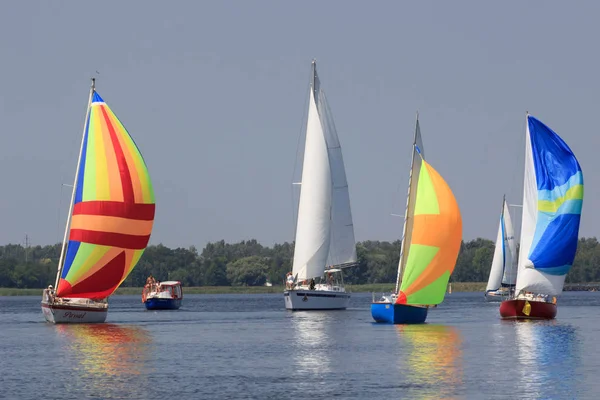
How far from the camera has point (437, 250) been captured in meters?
63.3

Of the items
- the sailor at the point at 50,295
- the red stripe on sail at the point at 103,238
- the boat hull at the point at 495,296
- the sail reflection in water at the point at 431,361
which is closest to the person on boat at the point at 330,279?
the sail reflection in water at the point at 431,361

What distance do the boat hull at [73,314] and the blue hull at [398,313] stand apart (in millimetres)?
15469

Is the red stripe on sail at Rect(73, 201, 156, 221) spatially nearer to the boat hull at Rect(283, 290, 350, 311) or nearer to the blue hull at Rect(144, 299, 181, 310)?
the boat hull at Rect(283, 290, 350, 311)

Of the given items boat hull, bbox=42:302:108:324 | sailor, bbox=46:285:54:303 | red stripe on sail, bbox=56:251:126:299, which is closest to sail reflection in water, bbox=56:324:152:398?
boat hull, bbox=42:302:108:324

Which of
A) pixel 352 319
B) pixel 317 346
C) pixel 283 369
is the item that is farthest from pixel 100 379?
pixel 352 319

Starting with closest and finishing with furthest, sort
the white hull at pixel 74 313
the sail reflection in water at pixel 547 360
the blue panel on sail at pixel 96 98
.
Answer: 1. the sail reflection in water at pixel 547 360
2. the white hull at pixel 74 313
3. the blue panel on sail at pixel 96 98

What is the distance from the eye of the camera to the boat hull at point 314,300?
3462 inches

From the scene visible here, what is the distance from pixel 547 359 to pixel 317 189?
134 feet

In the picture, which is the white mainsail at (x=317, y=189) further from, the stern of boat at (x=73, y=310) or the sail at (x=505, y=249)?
the sail at (x=505, y=249)

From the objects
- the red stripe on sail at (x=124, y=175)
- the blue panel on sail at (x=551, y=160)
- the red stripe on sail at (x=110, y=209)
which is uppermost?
the blue panel on sail at (x=551, y=160)

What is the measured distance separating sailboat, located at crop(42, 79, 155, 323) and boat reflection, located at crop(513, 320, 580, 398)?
70.5 ft

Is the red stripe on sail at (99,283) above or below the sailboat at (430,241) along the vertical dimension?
below

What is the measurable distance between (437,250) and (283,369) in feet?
62.7

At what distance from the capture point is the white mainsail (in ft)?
288
